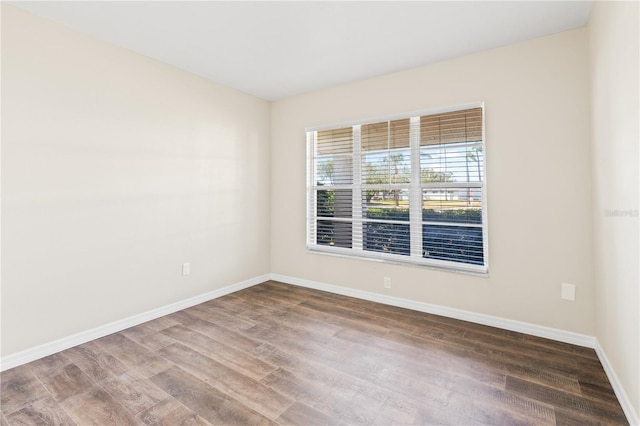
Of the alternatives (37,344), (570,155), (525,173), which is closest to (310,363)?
(37,344)

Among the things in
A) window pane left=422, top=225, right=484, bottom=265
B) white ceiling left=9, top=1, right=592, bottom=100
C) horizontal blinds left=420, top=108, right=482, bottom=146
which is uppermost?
white ceiling left=9, top=1, right=592, bottom=100

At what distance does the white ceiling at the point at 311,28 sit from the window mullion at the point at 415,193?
0.70 m

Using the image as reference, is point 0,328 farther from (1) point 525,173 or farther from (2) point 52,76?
(1) point 525,173

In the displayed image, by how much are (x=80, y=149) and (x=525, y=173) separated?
385cm

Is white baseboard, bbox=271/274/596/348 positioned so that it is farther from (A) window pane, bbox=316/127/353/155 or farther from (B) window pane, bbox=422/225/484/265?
(A) window pane, bbox=316/127/353/155

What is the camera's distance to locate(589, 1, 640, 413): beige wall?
5.09ft

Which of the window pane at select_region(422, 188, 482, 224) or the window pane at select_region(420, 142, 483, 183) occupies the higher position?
the window pane at select_region(420, 142, 483, 183)

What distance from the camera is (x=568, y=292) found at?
2523 mm

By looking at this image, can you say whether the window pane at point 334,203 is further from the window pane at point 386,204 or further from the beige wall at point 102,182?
the beige wall at point 102,182

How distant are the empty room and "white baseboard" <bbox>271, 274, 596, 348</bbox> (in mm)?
20

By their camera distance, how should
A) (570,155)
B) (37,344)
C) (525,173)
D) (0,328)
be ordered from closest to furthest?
(0,328)
(37,344)
(570,155)
(525,173)

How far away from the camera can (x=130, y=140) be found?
2854mm

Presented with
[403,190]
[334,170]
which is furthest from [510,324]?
[334,170]

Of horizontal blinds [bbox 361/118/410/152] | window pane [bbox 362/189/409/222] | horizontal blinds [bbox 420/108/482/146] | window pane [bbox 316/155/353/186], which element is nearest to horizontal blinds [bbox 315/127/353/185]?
window pane [bbox 316/155/353/186]
